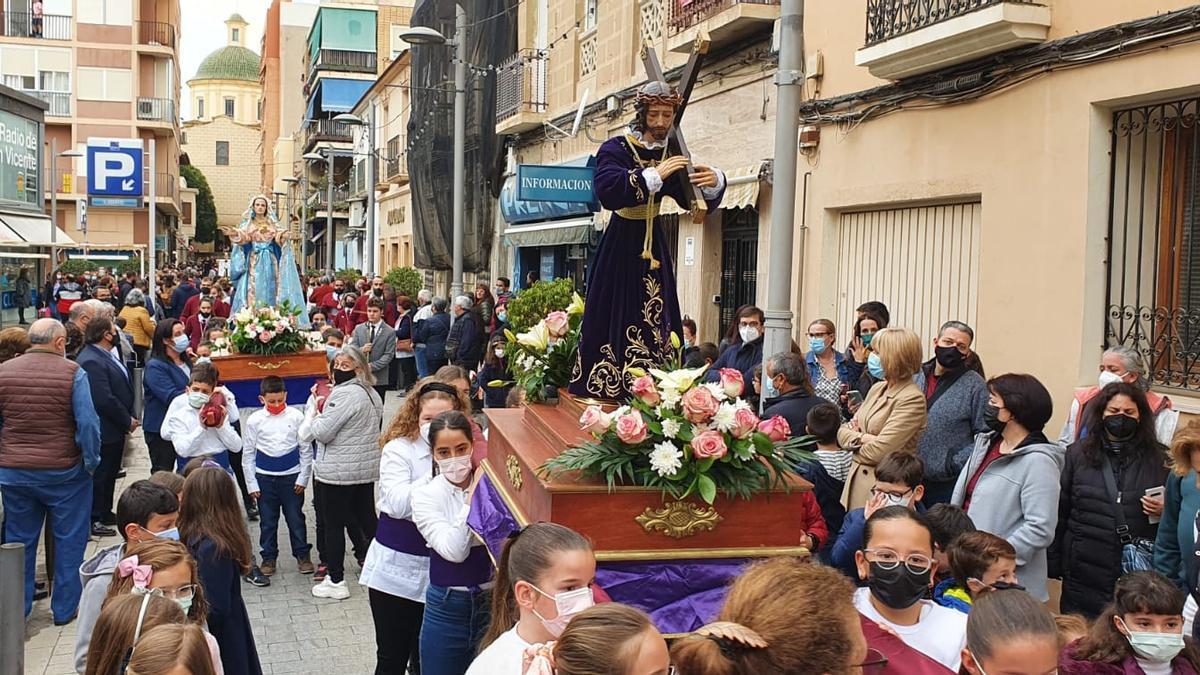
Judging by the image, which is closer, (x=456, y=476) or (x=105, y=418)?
(x=456, y=476)

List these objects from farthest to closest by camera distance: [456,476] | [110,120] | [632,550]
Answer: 1. [110,120]
2. [456,476]
3. [632,550]

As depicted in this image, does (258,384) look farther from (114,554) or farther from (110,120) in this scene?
(110,120)

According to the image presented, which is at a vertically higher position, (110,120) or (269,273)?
(110,120)

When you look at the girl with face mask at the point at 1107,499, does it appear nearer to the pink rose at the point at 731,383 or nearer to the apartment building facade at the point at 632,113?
the pink rose at the point at 731,383

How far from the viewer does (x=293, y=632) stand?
6.85 meters

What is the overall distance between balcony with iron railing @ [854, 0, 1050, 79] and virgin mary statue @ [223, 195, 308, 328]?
25.5ft

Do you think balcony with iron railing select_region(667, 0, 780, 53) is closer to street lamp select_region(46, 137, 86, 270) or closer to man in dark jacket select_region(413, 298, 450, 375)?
man in dark jacket select_region(413, 298, 450, 375)

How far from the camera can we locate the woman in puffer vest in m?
7.30

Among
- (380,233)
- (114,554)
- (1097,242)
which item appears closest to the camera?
(114,554)

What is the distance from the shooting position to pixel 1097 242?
7.62 m

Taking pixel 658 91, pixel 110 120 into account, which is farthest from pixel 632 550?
pixel 110 120

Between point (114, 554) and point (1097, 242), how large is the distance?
6.33 meters

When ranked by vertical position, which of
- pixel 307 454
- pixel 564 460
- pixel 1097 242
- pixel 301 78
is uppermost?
pixel 301 78

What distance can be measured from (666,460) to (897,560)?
76 cm
